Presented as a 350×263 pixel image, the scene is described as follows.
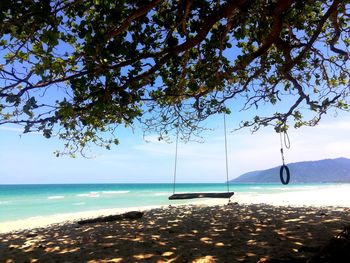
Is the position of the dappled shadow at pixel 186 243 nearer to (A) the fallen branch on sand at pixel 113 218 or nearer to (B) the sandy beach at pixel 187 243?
(B) the sandy beach at pixel 187 243

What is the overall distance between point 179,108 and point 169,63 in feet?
8.16

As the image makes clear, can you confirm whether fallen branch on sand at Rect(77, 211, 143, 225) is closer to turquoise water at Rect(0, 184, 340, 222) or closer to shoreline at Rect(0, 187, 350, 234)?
shoreline at Rect(0, 187, 350, 234)

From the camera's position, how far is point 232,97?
37.0ft

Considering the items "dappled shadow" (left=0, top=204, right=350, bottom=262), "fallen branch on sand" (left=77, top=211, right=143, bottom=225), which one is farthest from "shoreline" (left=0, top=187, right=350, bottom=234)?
"dappled shadow" (left=0, top=204, right=350, bottom=262)

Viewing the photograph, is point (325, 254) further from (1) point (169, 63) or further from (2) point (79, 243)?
(1) point (169, 63)

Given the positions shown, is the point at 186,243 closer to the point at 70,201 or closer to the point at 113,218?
the point at 113,218

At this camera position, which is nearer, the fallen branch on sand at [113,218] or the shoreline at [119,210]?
the fallen branch on sand at [113,218]

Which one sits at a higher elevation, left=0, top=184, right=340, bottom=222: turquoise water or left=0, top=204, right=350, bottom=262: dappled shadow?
left=0, top=184, right=340, bottom=222: turquoise water

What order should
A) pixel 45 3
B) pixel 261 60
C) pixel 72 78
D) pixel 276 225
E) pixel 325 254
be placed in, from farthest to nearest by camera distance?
pixel 261 60
pixel 276 225
pixel 72 78
pixel 45 3
pixel 325 254

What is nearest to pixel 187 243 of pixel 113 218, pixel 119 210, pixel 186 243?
pixel 186 243

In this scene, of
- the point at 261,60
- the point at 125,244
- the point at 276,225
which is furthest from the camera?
the point at 261,60

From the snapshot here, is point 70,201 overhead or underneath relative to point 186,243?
overhead

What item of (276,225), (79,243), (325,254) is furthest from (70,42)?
(325,254)

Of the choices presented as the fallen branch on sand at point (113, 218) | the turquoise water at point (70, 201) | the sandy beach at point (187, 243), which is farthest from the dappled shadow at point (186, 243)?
the turquoise water at point (70, 201)
